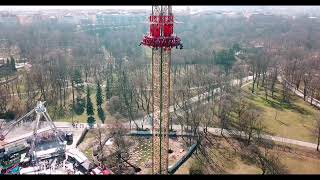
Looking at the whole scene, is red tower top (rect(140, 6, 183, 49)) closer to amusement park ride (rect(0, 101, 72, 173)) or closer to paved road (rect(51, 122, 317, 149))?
amusement park ride (rect(0, 101, 72, 173))

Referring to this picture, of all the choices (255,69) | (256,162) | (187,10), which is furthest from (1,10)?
(256,162)

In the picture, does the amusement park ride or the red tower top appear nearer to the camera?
the red tower top

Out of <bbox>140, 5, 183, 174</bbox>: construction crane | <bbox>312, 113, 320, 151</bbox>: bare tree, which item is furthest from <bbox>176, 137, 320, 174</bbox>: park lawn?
<bbox>140, 5, 183, 174</bbox>: construction crane

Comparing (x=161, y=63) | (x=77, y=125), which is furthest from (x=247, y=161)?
(x=77, y=125)

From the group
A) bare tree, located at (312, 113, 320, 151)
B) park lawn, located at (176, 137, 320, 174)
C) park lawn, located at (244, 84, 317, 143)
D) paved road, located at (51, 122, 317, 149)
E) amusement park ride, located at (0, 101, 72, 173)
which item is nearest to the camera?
park lawn, located at (176, 137, 320, 174)

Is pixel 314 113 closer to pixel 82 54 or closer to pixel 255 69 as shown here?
pixel 255 69

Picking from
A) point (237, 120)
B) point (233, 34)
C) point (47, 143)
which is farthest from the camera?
point (233, 34)

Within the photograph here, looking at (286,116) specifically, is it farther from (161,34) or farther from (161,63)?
(161,34)
